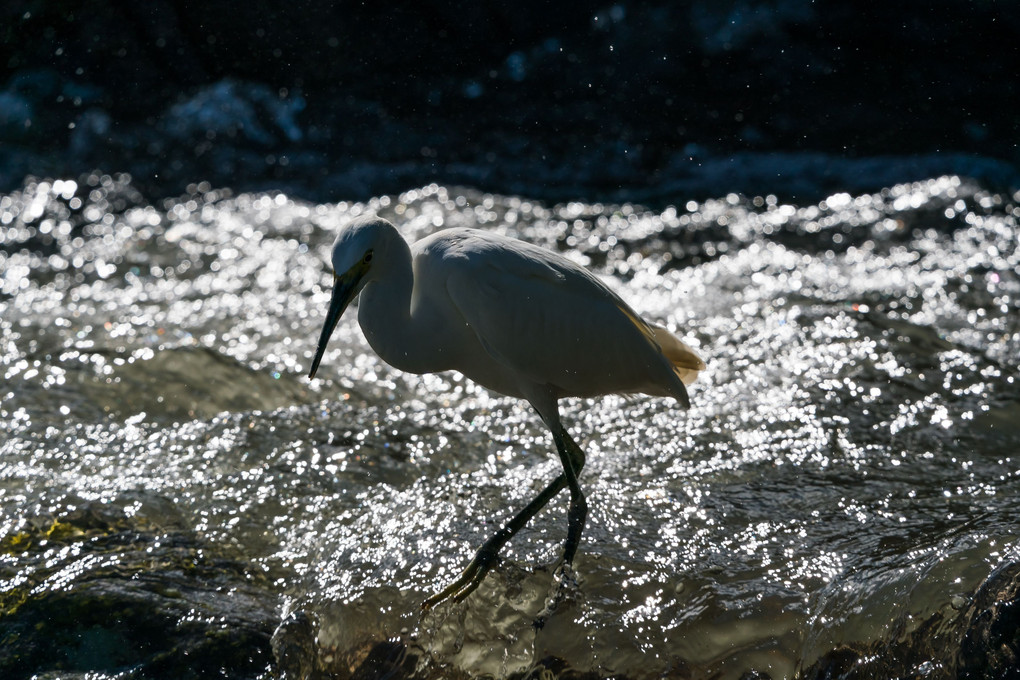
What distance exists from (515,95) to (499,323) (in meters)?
6.11

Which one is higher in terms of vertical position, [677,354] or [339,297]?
[339,297]

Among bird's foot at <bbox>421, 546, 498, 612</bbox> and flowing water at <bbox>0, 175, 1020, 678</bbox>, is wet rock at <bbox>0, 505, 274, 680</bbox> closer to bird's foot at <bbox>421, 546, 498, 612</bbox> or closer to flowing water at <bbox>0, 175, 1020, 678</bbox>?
flowing water at <bbox>0, 175, 1020, 678</bbox>

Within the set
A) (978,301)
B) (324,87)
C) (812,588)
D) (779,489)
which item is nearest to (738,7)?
(324,87)

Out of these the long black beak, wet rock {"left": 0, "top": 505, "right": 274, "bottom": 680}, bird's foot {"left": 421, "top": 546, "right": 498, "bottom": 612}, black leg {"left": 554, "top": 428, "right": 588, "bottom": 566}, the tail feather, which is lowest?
wet rock {"left": 0, "top": 505, "right": 274, "bottom": 680}

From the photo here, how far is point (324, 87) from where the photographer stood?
895 centimetres

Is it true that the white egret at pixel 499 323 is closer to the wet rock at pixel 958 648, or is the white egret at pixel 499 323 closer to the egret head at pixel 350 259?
the egret head at pixel 350 259

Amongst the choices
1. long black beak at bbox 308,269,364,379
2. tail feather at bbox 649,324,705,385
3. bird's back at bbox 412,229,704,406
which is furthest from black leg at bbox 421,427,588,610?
long black beak at bbox 308,269,364,379

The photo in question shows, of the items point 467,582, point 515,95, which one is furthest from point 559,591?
point 515,95

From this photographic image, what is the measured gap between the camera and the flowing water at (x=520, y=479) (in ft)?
8.99

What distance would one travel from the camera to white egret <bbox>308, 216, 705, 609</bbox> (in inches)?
116

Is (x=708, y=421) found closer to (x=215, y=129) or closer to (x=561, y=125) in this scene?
(x=561, y=125)

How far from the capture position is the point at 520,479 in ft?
12.5

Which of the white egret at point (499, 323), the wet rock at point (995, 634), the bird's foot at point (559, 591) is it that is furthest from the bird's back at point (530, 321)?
the wet rock at point (995, 634)

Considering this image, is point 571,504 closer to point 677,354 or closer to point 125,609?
point 677,354
